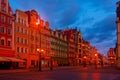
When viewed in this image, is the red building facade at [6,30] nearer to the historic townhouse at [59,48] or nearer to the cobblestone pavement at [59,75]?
the cobblestone pavement at [59,75]

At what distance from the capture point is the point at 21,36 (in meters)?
78.2

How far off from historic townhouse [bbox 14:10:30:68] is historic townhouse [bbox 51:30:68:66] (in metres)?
25.2

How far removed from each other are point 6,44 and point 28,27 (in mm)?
17390

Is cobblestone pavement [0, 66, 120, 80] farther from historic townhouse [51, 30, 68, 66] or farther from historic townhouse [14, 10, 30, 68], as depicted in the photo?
historic townhouse [51, 30, 68, 66]

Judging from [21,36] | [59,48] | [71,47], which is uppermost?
[21,36]

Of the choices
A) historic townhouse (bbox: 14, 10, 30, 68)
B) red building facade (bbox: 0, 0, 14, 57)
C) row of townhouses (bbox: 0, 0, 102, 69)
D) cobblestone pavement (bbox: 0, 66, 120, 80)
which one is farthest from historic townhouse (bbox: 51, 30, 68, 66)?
cobblestone pavement (bbox: 0, 66, 120, 80)

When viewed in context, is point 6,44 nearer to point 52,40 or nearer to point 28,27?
point 28,27

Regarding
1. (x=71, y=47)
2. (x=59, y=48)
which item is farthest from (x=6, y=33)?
(x=71, y=47)

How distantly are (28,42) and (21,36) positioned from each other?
5624 millimetres

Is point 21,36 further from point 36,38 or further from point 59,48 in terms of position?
point 59,48

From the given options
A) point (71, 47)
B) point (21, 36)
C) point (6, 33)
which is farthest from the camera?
point (71, 47)

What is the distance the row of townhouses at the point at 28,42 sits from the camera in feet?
219

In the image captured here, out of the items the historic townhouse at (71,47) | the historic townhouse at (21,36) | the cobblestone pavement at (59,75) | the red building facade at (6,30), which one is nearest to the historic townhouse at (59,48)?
the historic townhouse at (71,47)

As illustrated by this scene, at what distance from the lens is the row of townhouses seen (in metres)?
66.8
